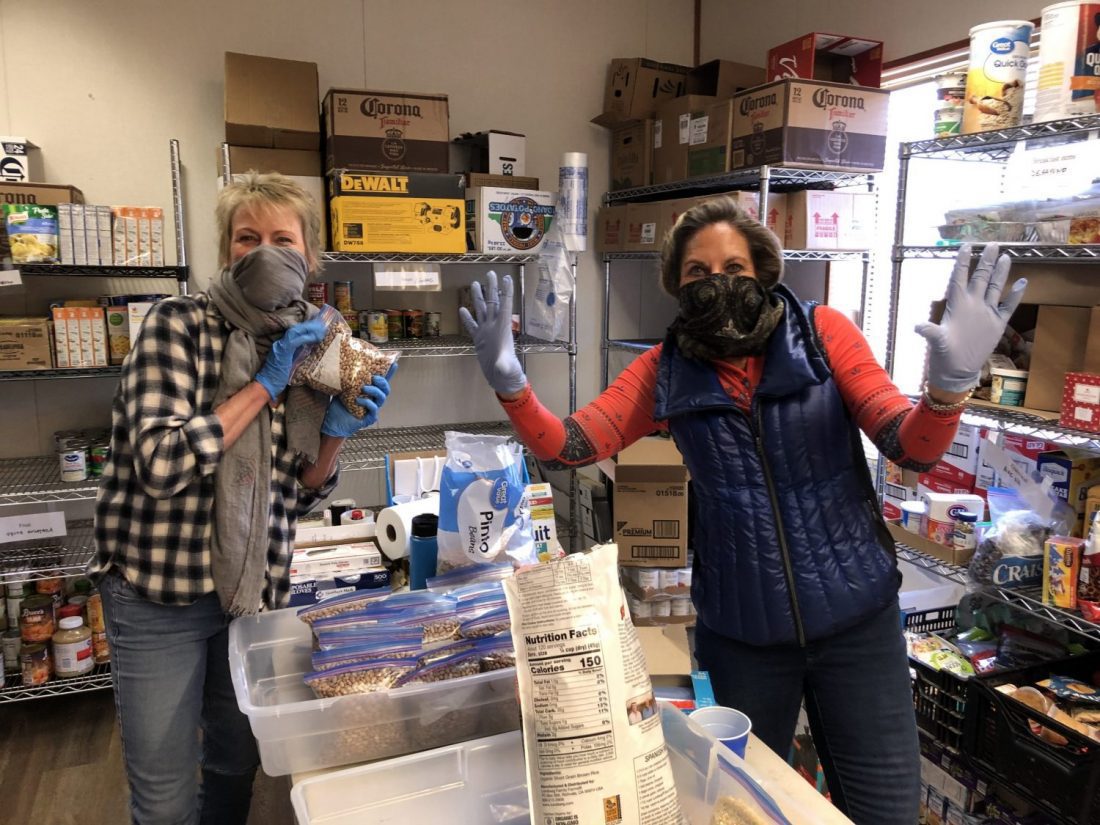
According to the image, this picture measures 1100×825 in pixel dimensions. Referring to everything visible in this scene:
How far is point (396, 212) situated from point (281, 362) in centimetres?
152

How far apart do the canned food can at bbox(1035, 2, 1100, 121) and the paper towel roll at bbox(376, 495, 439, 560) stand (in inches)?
62.7

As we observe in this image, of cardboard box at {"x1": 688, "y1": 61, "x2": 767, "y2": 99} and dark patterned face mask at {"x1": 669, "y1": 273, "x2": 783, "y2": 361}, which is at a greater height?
cardboard box at {"x1": 688, "y1": 61, "x2": 767, "y2": 99}

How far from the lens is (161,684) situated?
1.29 meters

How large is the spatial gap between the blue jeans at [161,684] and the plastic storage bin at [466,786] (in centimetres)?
57

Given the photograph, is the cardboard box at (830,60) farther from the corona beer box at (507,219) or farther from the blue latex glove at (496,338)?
the blue latex glove at (496,338)

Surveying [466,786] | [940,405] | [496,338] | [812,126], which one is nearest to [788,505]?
[940,405]

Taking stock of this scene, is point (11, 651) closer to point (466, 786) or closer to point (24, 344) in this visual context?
point (24, 344)

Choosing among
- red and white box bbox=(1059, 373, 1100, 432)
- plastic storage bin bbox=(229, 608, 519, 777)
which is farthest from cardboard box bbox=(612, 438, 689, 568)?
plastic storage bin bbox=(229, 608, 519, 777)

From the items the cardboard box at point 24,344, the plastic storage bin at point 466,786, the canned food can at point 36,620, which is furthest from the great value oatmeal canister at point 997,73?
the canned food can at point 36,620

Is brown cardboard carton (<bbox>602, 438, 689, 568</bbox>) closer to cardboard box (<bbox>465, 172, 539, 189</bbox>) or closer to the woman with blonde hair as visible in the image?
cardboard box (<bbox>465, 172, 539, 189</bbox>)

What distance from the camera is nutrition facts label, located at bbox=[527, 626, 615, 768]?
26.9 inches

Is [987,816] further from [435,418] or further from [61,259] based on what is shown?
[61,259]

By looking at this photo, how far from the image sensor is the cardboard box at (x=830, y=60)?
2.56 m

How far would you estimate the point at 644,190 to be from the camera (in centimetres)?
321
